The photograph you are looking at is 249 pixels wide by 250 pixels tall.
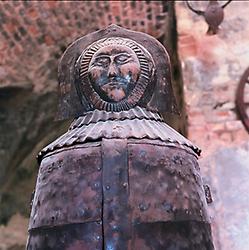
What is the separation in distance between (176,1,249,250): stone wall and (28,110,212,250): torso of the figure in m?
0.82

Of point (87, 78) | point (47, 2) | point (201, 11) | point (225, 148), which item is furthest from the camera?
point (47, 2)

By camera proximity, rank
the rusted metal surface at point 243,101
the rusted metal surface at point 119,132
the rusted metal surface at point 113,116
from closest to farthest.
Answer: the rusted metal surface at point 119,132 → the rusted metal surface at point 113,116 → the rusted metal surface at point 243,101

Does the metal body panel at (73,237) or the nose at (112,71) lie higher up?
the nose at (112,71)

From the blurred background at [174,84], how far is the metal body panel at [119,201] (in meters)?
0.90

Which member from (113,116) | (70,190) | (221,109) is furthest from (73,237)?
(221,109)

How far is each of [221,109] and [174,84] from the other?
1.12 ft

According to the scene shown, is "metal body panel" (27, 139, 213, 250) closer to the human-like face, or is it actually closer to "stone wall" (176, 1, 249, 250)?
the human-like face

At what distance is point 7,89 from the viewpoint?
2.96m

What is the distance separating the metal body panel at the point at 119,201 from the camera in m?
1.25

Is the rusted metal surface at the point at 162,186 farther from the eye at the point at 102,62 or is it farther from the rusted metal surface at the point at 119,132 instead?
the eye at the point at 102,62

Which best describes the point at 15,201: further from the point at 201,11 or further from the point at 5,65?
the point at 201,11

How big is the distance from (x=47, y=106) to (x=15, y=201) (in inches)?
28.0

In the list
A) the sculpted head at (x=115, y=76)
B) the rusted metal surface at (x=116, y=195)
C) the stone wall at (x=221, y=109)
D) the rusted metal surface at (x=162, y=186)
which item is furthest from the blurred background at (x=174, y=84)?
the rusted metal surface at (x=116, y=195)

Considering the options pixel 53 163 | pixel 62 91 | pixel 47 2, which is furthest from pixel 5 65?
pixel 53 163
